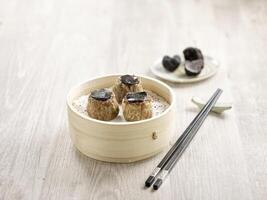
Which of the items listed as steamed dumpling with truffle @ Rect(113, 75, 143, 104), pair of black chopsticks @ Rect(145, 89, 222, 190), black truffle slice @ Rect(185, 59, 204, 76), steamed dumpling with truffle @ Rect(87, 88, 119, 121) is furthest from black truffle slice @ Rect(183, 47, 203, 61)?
steamed dumpling with truffle @ Rect(87, 88, 119, 121)

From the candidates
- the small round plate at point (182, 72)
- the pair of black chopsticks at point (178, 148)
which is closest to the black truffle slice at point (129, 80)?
the pair of black chopsticks at point (178, 148)

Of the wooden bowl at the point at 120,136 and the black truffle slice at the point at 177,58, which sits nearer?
the wooden bowl at the point at 120,136

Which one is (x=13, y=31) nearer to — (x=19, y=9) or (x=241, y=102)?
(x=19, y=9)

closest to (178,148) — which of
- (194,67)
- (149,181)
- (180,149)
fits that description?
(180,149)

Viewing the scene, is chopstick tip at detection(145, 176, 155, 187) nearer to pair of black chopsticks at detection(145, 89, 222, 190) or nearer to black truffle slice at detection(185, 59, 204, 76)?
pair of black chopsticks at detection(145, 89, 222, 190)

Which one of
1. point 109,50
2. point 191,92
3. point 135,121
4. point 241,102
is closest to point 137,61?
point 109,50

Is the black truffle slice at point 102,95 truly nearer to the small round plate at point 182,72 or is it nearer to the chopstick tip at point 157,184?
the chopstick tip at point 157,184
